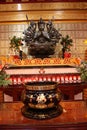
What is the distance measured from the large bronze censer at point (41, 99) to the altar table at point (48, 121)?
5 centimetres

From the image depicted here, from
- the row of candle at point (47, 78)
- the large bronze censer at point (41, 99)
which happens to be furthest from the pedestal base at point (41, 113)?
the row of candle at point (47, 78)

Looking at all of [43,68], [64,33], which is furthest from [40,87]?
[64,33]

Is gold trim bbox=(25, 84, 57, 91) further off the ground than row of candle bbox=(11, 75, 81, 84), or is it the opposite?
gold trim bbox=(25, 84, 57, 91)

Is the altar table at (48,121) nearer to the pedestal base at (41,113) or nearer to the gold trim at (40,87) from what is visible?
the pedestal base at (41,113)

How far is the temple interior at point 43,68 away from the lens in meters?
1.44

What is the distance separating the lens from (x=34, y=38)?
250 inches

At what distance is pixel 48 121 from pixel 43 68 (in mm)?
3602

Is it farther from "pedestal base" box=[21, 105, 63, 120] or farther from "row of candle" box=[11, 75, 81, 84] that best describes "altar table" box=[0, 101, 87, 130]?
"row of candle" box=[11, 75, 81, 84]

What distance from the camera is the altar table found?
1313mm

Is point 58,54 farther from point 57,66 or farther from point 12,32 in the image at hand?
point 57,66

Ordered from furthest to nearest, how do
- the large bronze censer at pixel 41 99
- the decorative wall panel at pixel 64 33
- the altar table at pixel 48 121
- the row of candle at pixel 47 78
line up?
the decorative wall panel at pixel 64 33 → the row of candle at pixel 47 78 → the large bronze censer at pixel 41 99 → the altar table at pixel 48 121

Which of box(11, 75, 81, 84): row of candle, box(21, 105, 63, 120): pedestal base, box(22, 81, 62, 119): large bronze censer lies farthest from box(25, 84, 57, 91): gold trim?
box(11, 75, 81, 84): row of candle

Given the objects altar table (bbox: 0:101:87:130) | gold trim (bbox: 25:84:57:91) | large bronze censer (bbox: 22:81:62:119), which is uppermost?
gold trim (bbox: 25:84:57:91)

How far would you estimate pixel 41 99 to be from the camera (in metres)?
1.42
